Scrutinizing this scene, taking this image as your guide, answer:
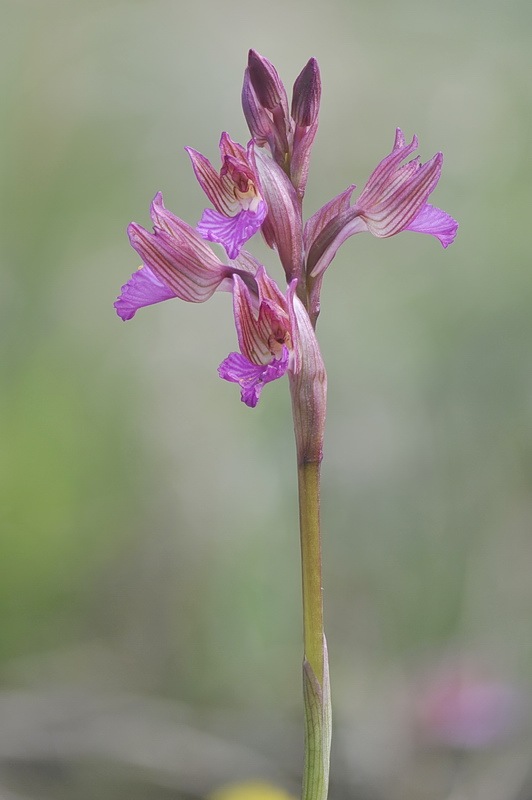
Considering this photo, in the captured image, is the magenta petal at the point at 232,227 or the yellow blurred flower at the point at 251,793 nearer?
the magenta petal at the point at 232,227

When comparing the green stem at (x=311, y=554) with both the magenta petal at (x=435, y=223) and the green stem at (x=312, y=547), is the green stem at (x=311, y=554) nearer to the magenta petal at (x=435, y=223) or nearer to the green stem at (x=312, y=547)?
the green stem at (x=312, y=547)

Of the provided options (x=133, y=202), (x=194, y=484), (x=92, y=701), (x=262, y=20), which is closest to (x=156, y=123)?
(x=133, y=202)

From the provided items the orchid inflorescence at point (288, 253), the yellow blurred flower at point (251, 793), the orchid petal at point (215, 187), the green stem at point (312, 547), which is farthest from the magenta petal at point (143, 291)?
the yellow blurred flower at point (251, 793)

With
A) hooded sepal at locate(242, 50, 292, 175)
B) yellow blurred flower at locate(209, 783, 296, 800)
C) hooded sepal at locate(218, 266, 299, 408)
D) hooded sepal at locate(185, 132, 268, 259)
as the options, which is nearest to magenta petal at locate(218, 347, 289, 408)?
hooded sepal at locate(218, 266, 299, 408)

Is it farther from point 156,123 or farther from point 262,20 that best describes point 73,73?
point 262,20

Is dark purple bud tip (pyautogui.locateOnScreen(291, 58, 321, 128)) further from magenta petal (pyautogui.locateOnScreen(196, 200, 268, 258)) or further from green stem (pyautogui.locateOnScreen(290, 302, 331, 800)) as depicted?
green stem (pyautogui.locateOnScreen(290, 302, 331, 800))
